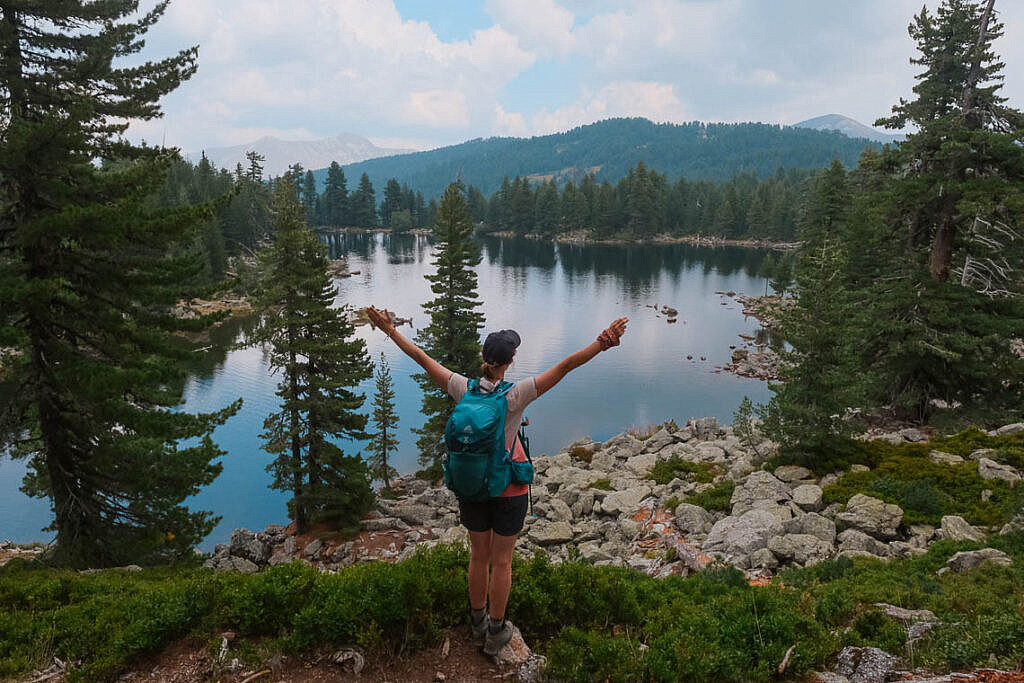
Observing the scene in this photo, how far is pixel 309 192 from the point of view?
142375mm

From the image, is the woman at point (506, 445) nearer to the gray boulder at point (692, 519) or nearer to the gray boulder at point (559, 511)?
the gray boulder at point (692, 519)

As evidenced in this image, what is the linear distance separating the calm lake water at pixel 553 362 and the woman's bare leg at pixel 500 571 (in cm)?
751

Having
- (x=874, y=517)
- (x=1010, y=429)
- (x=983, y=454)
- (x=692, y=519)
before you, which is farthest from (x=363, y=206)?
(x=874, y=517)

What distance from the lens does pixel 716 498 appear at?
14.0 meters

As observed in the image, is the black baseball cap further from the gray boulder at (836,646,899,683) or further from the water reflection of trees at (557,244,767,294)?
the water reflection of trees at (557,244,767,294)

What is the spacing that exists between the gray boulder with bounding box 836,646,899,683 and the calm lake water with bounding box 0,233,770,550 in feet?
32.4

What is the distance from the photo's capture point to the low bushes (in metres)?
4.64

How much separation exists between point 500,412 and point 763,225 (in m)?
124

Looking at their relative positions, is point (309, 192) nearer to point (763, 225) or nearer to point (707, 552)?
point (763, 225)

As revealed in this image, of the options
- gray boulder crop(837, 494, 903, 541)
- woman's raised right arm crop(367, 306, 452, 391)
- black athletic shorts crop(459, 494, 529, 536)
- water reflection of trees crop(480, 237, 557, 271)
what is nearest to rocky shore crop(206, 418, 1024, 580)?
gray boulder crop(837, 494, 903, 541)

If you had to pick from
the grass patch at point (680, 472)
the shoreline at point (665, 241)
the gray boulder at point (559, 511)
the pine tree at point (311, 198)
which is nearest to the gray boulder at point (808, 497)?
the grass patch at point (680, 472)

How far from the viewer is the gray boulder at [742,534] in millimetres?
10727

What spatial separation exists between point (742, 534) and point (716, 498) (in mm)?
2909

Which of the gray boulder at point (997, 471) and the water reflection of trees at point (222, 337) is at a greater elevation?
the gray boulder at point (997, 471)
